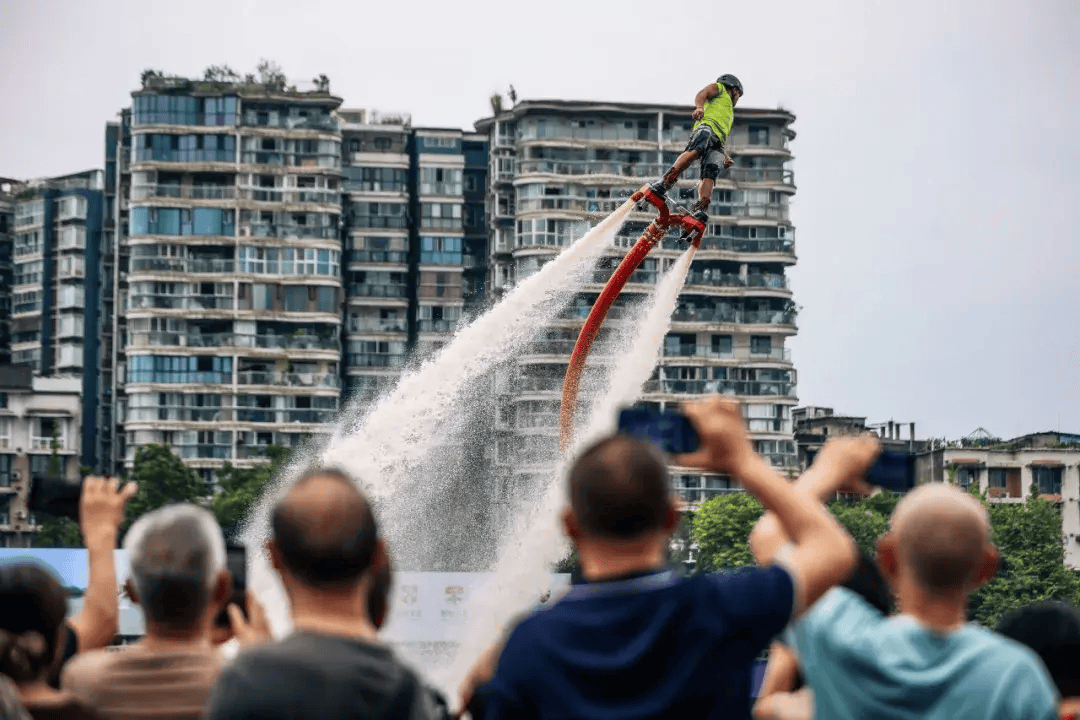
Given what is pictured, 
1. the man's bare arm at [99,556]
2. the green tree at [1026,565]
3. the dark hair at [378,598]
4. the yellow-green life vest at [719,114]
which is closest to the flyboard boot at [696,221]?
the yellow-green life vest at [719,114]

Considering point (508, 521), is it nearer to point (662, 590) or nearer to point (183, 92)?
point (183, 92)

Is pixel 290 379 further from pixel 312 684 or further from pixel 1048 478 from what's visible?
pixel 312 684

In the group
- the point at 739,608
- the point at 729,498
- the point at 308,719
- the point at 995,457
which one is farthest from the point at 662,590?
the point at 995,457

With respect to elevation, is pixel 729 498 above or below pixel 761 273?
below

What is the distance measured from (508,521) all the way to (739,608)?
277 ft

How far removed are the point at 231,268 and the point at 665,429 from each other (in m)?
110

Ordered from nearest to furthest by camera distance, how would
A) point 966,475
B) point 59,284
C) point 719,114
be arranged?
point 719,114 < point 966,475 < point 59,284

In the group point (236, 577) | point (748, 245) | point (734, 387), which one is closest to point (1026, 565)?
point (734, 387)

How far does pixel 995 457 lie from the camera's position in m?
123

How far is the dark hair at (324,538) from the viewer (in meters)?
6.72

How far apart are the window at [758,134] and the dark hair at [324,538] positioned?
378ft

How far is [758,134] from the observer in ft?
393

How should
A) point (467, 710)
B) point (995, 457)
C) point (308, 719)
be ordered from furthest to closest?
point (995, 457), point (467, 710), point (308, 719)

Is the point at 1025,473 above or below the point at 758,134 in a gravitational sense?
below
